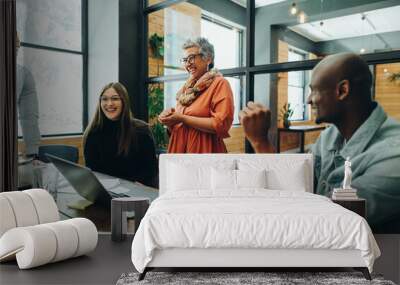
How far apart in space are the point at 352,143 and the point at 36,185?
4028 mm

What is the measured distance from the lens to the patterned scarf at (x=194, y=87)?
19.2 feet

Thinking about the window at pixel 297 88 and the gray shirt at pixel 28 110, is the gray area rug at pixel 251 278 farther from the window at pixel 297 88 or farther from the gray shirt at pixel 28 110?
the gray shirt at pixel 28 110

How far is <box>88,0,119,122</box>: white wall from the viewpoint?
6.18m

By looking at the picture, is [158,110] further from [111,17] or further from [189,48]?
[111,17]

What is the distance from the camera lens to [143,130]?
6.16 metres

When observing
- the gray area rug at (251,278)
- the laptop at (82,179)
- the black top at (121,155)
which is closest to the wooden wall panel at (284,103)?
the black top at (121,155)

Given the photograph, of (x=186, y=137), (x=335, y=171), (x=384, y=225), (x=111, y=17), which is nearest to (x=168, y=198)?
(x=186, y=137)

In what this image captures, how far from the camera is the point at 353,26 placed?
525 cm

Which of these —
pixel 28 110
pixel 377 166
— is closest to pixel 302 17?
pixel 377 166

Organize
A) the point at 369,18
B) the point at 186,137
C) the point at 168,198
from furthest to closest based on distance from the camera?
the point at 186,137 < the point at 369,18 < the point at 168,198

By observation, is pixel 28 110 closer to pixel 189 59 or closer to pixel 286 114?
pixel 189 59

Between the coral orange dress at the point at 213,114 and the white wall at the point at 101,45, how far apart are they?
4.01 ft

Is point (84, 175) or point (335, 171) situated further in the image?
point (84, 175)

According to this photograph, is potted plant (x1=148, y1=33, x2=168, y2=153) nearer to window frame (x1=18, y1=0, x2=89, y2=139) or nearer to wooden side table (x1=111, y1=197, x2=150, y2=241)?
window frame (x1=18, y1=0, x2=89, y2=139)
